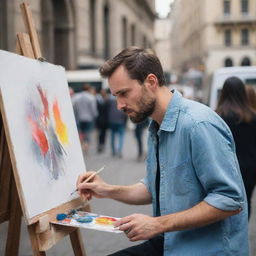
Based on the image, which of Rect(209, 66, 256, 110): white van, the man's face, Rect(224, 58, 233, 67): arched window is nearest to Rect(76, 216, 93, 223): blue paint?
the man's face


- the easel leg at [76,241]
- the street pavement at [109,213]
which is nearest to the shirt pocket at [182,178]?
the easel leg at [76,241]

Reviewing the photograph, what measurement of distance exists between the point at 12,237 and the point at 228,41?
63065 mm

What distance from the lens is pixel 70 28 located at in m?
19.8

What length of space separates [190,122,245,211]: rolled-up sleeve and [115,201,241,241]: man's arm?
0.04m

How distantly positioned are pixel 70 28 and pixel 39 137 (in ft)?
56.3

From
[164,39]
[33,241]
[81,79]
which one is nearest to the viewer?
[33,241]

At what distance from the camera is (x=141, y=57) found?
2324 millimetres

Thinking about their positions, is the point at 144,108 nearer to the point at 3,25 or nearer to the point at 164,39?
the point at 3,25

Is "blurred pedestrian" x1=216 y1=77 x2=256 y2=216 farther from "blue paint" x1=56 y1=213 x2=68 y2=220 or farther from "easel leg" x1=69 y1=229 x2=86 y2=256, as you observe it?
A: "blue paint" x1=56 y1=213 x2=68 y2=220

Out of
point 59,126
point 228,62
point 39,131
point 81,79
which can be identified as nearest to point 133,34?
point 81,79

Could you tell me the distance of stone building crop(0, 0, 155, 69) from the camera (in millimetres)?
12898

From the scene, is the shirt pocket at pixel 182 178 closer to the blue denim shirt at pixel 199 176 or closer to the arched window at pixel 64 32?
the blue denim shirt at pixel 199 176

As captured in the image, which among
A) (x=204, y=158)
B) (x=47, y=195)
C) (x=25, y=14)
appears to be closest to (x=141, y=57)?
(x=204, y=158)

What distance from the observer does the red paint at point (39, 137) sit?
3.10 metres
